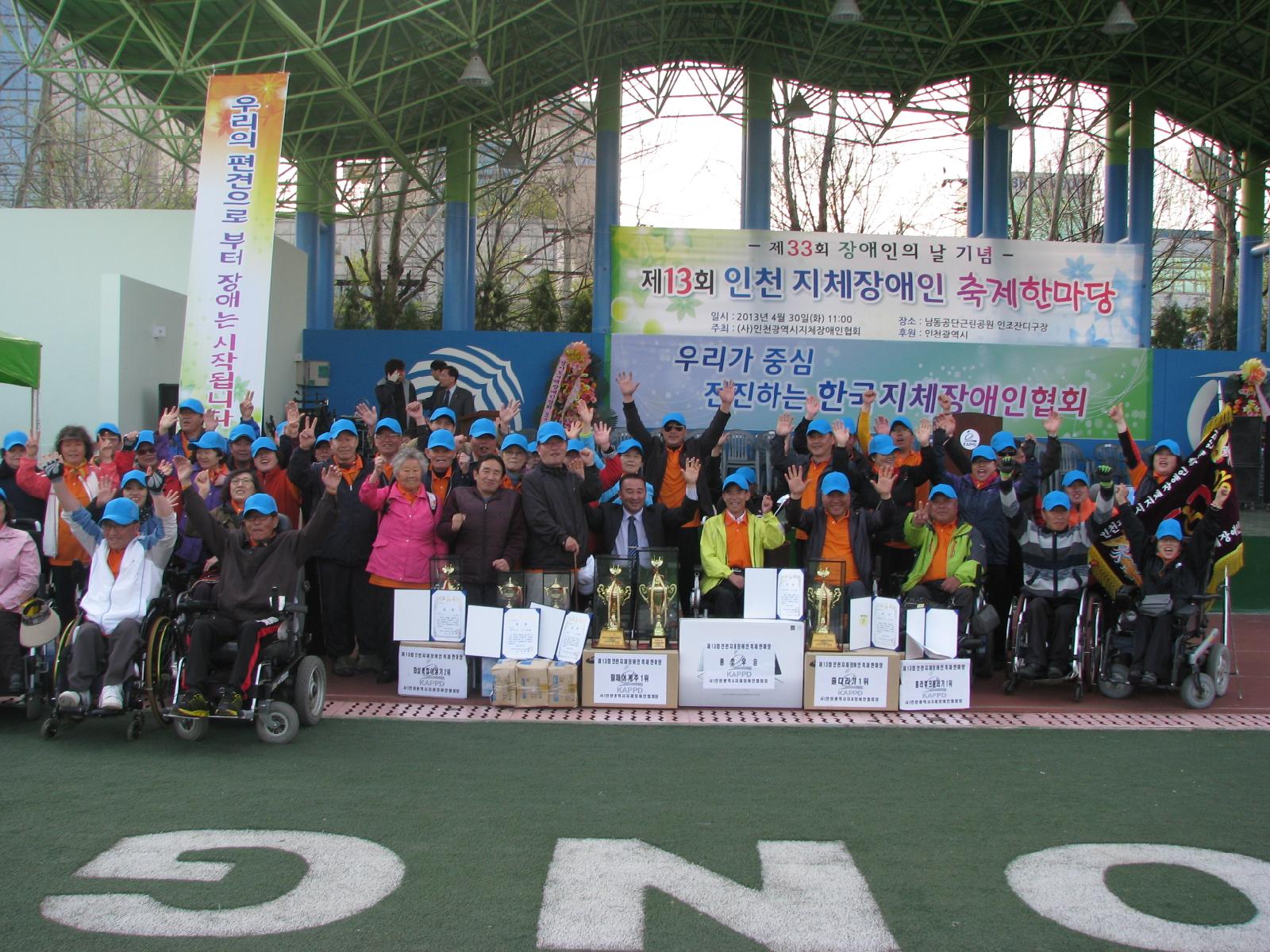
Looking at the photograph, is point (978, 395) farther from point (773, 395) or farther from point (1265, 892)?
point (1265, 892)

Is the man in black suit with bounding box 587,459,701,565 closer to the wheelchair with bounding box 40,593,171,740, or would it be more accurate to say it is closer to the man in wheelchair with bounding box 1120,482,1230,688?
the wheelchair with bounding box 40,593,171,740

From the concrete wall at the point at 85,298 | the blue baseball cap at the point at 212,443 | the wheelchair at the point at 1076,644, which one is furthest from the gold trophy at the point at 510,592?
the concrete wall at the point at 85,298

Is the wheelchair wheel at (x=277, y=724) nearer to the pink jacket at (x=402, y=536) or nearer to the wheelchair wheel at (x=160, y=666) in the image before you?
the wheelchair wheel at (x=160, y=666)

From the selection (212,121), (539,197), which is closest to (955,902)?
(212,121)

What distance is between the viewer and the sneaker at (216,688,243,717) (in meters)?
5.46

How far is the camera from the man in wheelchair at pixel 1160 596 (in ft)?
22.6

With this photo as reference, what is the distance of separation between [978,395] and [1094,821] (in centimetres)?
1089

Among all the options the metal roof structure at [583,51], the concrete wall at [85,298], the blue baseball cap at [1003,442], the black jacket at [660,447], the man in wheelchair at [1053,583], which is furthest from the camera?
the metal roof structure at [583,51]

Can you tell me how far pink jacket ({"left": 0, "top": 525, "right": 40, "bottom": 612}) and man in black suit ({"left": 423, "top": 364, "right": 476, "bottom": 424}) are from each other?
4.34 m

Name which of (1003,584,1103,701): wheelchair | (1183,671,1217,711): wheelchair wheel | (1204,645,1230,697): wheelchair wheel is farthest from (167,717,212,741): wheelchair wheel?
(1204,645,1230,697): wheelchair wheel

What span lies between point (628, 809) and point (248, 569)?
2.44 m

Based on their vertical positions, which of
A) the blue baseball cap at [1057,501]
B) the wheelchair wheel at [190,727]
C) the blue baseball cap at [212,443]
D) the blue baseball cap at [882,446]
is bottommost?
the wheelchair wheel at [190,727]

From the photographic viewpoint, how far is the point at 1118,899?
385 centimetres

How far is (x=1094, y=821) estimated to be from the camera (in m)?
4.66
